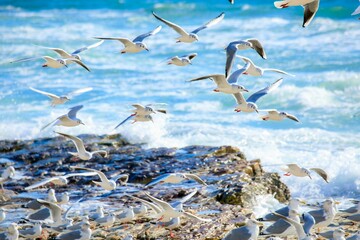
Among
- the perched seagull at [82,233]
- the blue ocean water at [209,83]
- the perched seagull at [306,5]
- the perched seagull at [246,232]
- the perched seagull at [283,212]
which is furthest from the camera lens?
the blue ocean water at [209,83]

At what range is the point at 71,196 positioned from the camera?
11773mm

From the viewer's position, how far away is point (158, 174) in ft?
41.5

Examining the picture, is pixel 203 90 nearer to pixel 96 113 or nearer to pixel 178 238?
pixel 96 113

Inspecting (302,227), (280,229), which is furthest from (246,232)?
(302,227)

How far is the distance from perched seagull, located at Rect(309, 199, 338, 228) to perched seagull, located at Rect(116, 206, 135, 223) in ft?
7.07

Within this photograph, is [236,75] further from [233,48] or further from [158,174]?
[158,174]

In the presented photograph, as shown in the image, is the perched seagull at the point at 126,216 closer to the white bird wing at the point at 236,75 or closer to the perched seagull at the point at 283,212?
the perched seagull at the point at 283,212

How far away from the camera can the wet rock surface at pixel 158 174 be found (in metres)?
9.85

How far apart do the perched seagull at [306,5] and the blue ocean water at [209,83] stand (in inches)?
198

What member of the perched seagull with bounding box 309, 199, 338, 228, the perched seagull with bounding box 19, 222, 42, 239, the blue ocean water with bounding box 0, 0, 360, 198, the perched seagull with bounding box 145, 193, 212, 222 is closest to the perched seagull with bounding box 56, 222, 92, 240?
the perched seagull with bounding box 19, 222, 42, 239

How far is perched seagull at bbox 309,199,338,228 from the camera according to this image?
9703 mm

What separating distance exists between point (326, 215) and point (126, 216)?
2390 mm

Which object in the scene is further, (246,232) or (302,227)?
Answer: (302,227)

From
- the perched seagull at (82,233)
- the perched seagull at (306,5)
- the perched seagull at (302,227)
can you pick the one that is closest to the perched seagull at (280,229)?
the perched seagull at (302,227)
